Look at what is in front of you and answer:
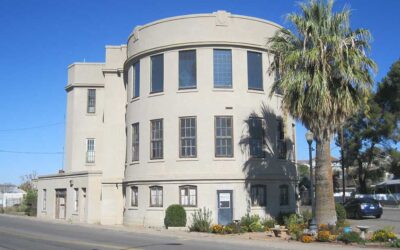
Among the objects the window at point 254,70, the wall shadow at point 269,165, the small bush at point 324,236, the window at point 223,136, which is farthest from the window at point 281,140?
the small bush at point 324,236

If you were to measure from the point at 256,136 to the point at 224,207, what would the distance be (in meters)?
4.55

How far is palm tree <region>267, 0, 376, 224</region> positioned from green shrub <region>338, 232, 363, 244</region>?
3504 millimetres

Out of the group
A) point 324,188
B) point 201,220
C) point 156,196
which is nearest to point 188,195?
point 156,196

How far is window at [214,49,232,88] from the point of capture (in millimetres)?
29859

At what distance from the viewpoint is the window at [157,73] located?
30.6 metres

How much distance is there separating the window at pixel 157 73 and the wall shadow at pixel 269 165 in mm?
5556

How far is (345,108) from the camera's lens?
22672mm

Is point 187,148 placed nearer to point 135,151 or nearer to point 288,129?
point 135,151

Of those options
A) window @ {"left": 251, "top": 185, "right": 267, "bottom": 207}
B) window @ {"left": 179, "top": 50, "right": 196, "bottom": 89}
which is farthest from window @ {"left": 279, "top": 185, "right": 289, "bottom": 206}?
window @ {"left": 179, "top": 50, "right": 196, "bottom": 89}

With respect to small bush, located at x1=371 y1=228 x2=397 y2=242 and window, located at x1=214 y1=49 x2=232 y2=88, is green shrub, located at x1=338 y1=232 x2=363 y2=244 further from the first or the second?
window, located at x1=214 y1=49 x2=232 y2=88

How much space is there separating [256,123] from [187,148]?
428cm

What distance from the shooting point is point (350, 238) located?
18.9m

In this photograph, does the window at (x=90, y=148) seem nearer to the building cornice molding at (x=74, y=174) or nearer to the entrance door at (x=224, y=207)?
the building cornice molding at (x=74, y=174)

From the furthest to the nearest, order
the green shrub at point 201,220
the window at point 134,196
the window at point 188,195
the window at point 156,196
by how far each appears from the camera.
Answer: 1. the window at point 134,196
2. the window at point 156,196
3. the window at point 188,195
4. the green shrub at point 201,220
